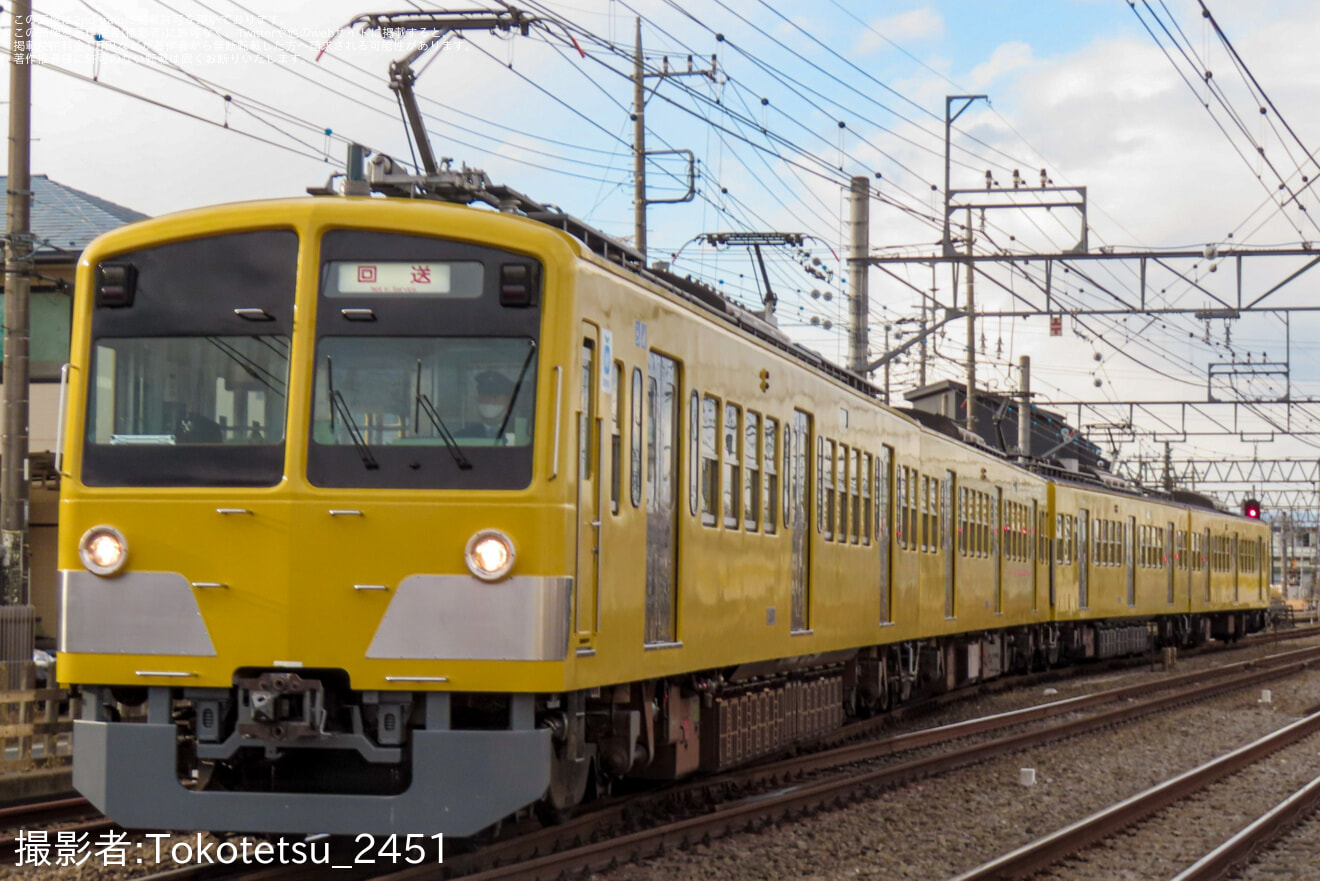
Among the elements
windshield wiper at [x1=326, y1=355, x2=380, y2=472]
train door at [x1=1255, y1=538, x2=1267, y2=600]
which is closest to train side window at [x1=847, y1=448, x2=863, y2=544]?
windshield wiper at [x1=326, y1=355, x2=380, y2=472]

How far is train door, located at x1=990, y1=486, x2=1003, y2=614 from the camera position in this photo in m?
22.6

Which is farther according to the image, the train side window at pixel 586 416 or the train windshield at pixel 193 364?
the train side window at pixel 586 416

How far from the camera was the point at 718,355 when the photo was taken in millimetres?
10766

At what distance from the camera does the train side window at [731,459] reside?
11.0 meters

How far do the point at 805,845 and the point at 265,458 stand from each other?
419cm

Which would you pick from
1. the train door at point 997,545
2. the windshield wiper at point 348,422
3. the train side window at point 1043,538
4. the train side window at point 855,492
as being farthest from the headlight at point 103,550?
the train side window at point 1043,538

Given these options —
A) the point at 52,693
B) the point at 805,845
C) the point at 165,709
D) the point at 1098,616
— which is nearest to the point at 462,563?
the point at 165,709

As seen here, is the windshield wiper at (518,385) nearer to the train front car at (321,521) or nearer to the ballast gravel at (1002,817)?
the train front car at (321,521)

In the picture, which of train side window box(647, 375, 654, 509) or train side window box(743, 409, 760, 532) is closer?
train side window box(647, 375, 654, 509)

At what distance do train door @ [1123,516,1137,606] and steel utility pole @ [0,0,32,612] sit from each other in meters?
22.4

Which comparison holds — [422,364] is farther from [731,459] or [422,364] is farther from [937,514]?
[937,514]

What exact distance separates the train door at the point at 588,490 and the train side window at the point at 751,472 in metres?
3.08

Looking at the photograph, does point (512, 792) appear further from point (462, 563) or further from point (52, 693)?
point (52, 693)

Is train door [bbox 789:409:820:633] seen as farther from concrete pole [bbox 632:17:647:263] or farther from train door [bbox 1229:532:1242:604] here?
train door [bbox 1229:532:1242:604]
